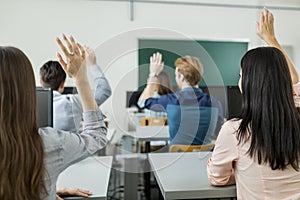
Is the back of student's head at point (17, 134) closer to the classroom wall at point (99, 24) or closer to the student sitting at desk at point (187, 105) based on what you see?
the student sitting at desk at point (187, 105)

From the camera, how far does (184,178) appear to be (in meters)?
1.30

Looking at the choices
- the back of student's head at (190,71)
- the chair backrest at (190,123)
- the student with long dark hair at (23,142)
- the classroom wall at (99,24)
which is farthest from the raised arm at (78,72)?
Result: the classroom wall at (99,24)

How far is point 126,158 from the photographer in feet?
7.64

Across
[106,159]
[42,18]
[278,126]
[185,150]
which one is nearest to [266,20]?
[278,126]

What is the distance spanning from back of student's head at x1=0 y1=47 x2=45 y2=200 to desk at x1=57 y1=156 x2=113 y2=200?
1.14ft

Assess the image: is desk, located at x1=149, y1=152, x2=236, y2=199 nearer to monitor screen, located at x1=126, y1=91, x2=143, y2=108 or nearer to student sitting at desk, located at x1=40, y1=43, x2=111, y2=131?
student sitting at desk, located at x1=40, y1=43, x2=111, y2=131

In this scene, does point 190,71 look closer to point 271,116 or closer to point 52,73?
point 52,73

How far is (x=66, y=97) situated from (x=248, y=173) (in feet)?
3.53

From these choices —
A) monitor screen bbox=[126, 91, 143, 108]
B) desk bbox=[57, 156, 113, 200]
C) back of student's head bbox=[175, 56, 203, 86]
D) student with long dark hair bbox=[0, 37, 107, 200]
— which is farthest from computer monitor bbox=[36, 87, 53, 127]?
monitor screen bbox=[126, 91, 143, 108]

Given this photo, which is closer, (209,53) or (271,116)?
(271,116)

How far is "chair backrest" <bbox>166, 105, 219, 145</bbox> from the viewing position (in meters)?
2.19

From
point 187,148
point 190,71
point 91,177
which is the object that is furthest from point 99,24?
point 91,177

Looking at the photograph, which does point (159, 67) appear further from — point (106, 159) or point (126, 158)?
point (106, 159)

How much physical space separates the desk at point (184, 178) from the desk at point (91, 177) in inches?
9.3
